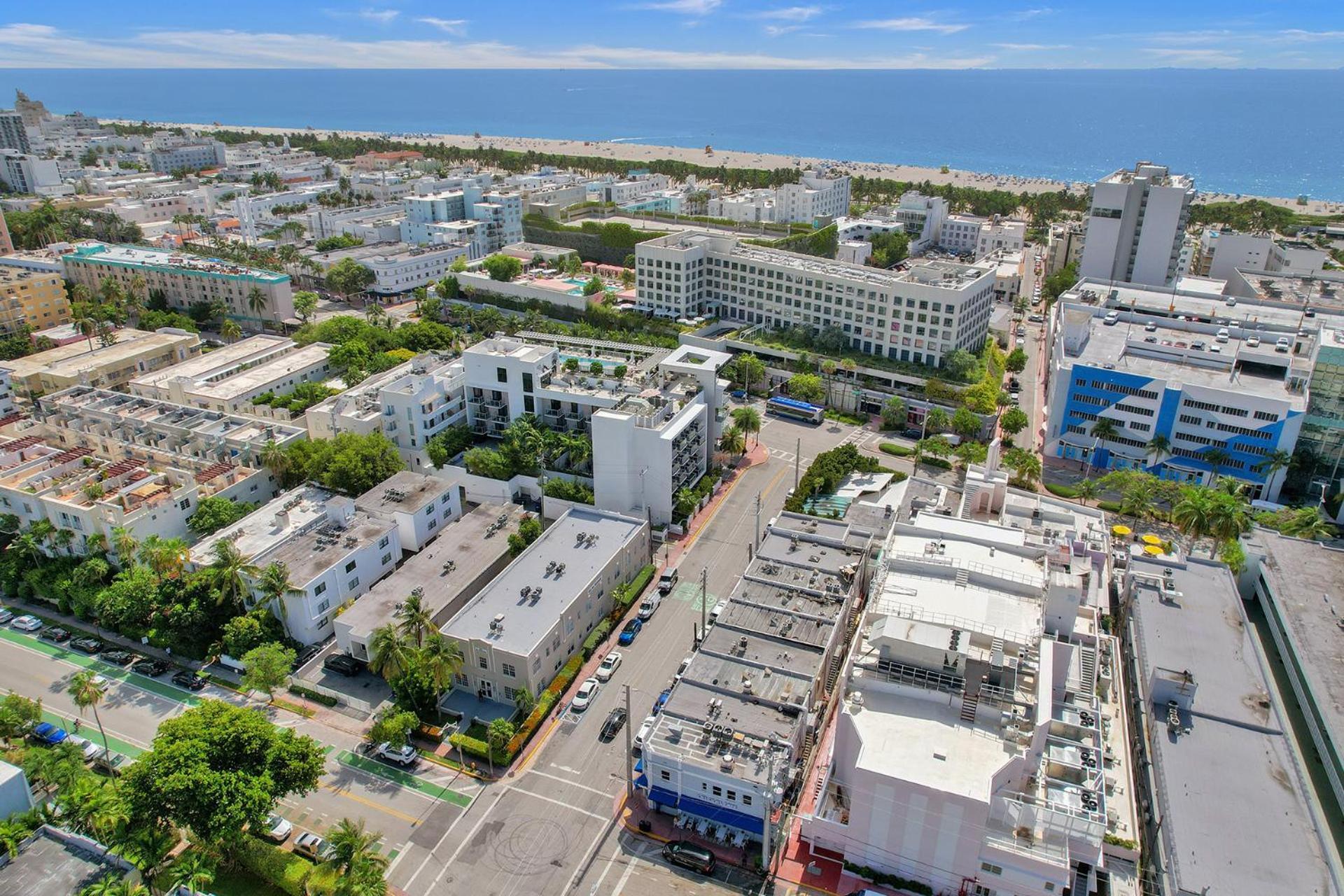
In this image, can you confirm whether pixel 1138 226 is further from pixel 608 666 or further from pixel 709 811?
pixel 709 811

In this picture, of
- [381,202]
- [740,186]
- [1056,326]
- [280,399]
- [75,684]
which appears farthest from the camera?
[740,186]

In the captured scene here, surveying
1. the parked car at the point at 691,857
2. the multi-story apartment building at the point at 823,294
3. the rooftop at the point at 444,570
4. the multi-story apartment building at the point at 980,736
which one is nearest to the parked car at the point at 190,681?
the rooftop at the point at 444,570

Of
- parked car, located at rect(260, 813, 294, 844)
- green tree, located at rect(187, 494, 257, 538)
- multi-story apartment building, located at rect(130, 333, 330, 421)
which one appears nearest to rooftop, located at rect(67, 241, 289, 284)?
multi-story apartment building, located at rect(130, 333, 330, 421)

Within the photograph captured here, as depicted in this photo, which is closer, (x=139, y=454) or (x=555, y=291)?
(x=139, y=454)

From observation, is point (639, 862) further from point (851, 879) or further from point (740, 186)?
point (740, 186)

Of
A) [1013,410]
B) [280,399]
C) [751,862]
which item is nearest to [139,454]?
[280,399]

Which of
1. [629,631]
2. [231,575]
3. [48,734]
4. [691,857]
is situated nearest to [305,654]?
[231,575]
